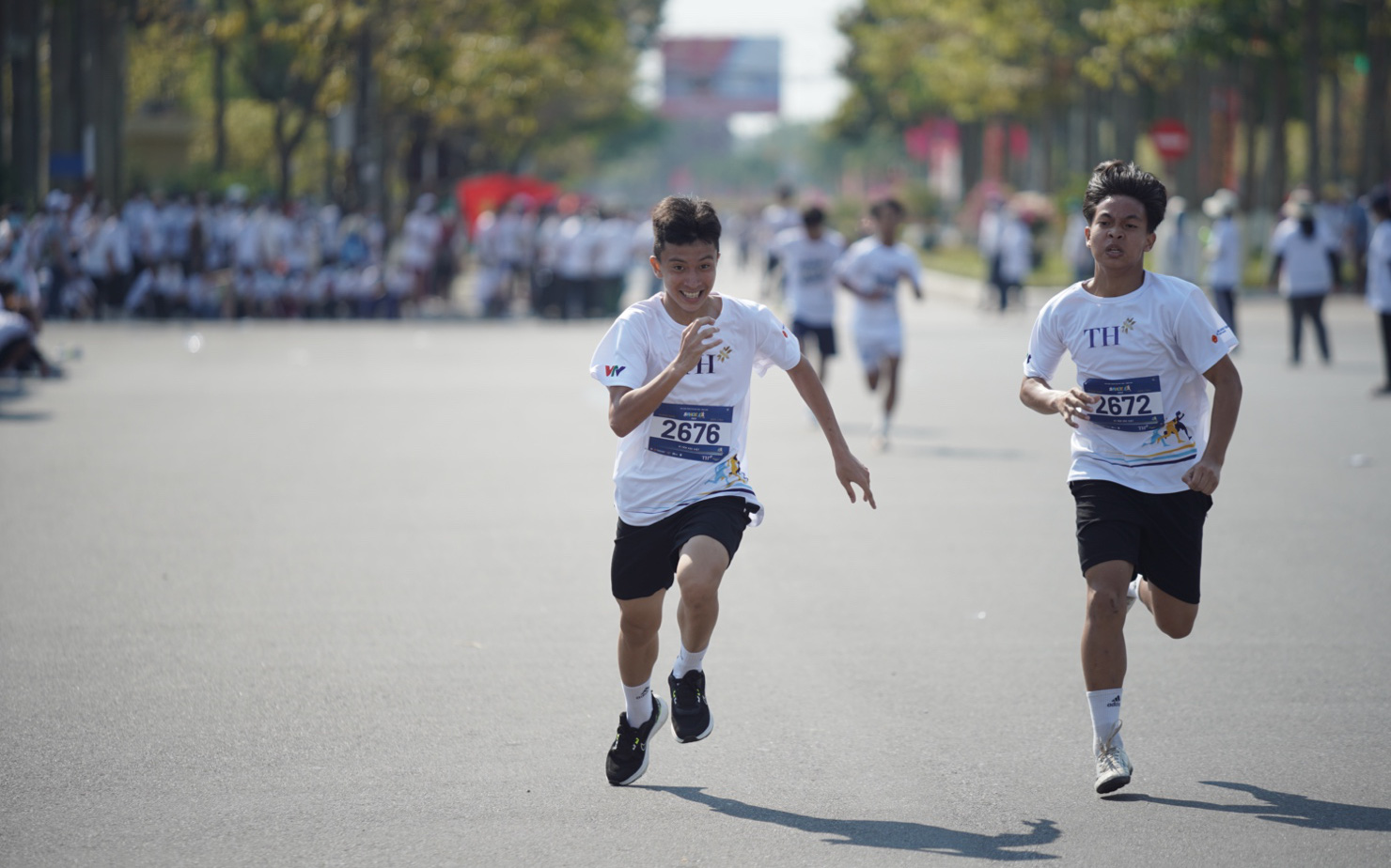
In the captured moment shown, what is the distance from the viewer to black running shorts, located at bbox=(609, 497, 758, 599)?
502cm

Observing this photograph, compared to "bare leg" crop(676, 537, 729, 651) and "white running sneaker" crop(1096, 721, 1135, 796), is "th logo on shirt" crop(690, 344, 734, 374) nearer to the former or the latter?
"bare leg" crop(676, 537, 729, 651)

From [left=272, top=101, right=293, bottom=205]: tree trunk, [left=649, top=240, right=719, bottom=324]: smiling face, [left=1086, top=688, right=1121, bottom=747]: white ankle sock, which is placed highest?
[left=272, top=101, right=293, bottom=205]: tree trunk

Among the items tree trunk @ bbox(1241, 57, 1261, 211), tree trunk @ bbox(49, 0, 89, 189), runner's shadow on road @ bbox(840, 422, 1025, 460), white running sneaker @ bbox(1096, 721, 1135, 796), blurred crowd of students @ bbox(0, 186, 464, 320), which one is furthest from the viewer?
tree trunk @ bbox(1241, 57, 1261, 211)

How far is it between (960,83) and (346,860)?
49731 mm

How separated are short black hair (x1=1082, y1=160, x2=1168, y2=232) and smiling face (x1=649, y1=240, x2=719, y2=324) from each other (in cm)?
112

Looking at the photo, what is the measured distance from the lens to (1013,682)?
6.29 meters

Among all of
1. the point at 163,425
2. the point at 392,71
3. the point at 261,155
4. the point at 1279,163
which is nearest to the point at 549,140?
the point at 261,155

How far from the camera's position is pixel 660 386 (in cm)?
479

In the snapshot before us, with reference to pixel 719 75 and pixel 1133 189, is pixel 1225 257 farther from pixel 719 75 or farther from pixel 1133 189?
pixel 719 75

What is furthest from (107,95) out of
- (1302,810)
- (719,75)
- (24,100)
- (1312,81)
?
(719,75)

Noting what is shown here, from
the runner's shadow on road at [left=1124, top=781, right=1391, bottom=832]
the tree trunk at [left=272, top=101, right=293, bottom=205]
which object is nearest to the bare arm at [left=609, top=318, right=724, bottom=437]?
the runner's shadow on road at [left=1124, top=781, right=1391, bottom=832]

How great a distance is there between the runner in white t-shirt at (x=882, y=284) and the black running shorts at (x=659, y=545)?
26.5ft

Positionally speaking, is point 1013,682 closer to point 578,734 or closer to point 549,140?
point 578,734

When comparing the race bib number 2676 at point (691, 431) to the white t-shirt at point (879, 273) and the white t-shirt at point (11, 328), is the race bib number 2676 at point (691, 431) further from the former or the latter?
the white t-shirt at point (11, 328)
